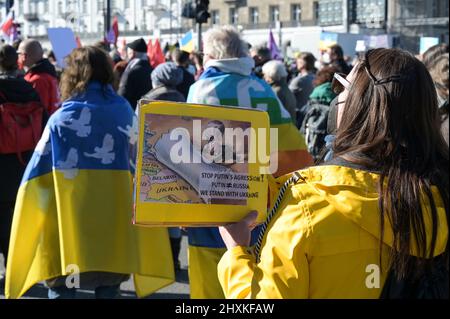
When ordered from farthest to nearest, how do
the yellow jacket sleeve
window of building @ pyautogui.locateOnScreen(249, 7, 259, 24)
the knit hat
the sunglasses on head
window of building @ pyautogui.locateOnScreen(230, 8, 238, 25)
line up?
window of building @ pyautogui.locateOnScreen(230, 8, 238, 25)
window of building @ pyautogui.locateOnScreen(249, 7, 259, 24)
the knit hat
the sunglasses on head
the yellow jacket sleeve

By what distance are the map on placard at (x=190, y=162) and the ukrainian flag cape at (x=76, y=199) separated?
2543 millimetres

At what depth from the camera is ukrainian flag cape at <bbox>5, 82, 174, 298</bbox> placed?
4730mm

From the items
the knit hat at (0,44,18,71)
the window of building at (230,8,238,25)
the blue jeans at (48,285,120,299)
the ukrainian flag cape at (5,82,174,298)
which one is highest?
the window of building at (230,8,238,25)

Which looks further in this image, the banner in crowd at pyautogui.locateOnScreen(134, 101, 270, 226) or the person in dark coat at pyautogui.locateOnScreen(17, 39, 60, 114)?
the person in dark coat at pyautogui.locateOnScreen(17, 39, 60, 114)

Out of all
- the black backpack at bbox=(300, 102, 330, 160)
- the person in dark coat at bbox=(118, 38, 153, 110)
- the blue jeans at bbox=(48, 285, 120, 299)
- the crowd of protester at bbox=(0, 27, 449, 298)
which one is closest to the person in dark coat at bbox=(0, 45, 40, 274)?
the blue jeans at bbox=(48, 285, 120, 299)

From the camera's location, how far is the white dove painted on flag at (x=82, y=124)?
4723mm

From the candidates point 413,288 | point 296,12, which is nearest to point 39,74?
point 413,288

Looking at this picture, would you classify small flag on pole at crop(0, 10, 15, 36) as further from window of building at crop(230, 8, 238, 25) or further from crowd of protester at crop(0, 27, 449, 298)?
window of building at crop(230, 8, 238, 25)

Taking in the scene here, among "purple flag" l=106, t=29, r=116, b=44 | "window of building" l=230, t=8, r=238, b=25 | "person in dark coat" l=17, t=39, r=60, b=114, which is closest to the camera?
"person in dark coat" l=17, t=39, r=60, b=114

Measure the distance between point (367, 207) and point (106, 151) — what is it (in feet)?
9.66

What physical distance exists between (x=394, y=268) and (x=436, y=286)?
0.41 feet

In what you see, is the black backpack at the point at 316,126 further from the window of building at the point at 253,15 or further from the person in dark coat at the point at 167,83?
the window of building at the point at 253,15

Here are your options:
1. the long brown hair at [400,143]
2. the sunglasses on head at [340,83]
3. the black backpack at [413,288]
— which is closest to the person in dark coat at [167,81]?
the sunglasses on head at [340,83]

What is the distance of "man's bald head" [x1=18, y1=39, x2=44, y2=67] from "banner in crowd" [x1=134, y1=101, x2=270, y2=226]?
5347mm
